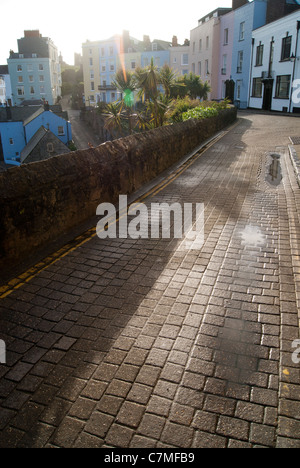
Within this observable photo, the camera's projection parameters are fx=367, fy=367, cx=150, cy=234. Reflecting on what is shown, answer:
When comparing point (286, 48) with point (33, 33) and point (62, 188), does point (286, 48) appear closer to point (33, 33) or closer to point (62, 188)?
point (62, 188)

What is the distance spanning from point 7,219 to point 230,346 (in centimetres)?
410

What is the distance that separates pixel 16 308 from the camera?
17.1 feet

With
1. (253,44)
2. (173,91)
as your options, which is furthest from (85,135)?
(253,44)

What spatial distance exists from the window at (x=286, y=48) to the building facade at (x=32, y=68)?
62914mm

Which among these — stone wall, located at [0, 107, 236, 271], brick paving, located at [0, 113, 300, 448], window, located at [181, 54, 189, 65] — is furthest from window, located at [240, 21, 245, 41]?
brick paving, located at [0, 113, 300, 448]

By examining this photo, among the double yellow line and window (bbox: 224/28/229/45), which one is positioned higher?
window (bbox: 224/28/229/45)

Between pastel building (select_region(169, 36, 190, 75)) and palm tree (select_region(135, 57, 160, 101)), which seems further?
pastel building (select_region(169, 36, 190, 75))

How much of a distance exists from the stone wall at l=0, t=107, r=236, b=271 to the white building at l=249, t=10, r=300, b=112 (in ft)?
81.0

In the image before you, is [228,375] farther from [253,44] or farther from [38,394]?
[253,44]

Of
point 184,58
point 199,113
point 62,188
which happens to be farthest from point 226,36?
point 62,188

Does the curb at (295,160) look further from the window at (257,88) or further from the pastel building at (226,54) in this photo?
the pastel building at (226,54)

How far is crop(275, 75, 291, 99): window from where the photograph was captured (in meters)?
32.4

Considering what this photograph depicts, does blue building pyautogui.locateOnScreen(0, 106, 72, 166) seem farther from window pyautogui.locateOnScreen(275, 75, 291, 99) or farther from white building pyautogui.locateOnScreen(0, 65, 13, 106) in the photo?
white building pyautogui.locateOnScreen(0, 65, 13, 106)

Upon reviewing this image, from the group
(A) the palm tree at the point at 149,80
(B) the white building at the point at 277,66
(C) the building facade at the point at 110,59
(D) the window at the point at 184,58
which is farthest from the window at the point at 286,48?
(C) the building facade at the point at 110,59
